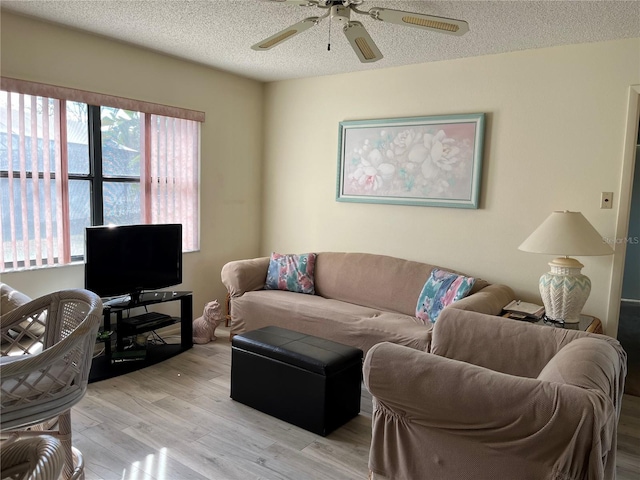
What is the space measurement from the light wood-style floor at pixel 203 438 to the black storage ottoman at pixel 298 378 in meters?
0.07

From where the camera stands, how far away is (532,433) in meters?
1.53

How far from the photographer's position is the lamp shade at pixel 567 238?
280 centimetres

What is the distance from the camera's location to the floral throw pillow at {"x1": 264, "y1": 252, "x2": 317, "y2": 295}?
4145mm

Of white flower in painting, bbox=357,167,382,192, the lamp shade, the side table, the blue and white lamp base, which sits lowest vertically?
the side table

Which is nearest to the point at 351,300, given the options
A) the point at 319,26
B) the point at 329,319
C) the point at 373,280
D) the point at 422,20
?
the point at 373,280

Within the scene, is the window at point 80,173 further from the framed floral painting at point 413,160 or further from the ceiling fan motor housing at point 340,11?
the ceiling fan motor housing at point 340,11

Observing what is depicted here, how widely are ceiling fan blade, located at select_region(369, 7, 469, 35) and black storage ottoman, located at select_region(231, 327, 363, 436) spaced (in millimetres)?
1774

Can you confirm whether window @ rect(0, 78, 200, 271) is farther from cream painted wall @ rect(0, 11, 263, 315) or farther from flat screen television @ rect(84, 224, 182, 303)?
flat screen television @ rect(84, 224, 182, 303)

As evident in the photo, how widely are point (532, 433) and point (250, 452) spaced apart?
147 cm

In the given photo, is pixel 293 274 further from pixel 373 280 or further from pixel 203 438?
pixel 203 438

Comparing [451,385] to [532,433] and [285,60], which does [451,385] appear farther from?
[285,60]

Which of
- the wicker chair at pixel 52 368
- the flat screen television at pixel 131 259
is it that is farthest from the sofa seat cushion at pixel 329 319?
the wicker chair at pixel 52 368

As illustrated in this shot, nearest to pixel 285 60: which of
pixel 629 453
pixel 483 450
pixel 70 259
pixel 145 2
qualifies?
pixel 145 2

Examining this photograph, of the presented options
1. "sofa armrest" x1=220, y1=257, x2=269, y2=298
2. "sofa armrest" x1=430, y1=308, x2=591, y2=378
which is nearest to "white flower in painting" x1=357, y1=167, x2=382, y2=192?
"sofa armrest" x1=220, y1=257, x2=269, y2=298
